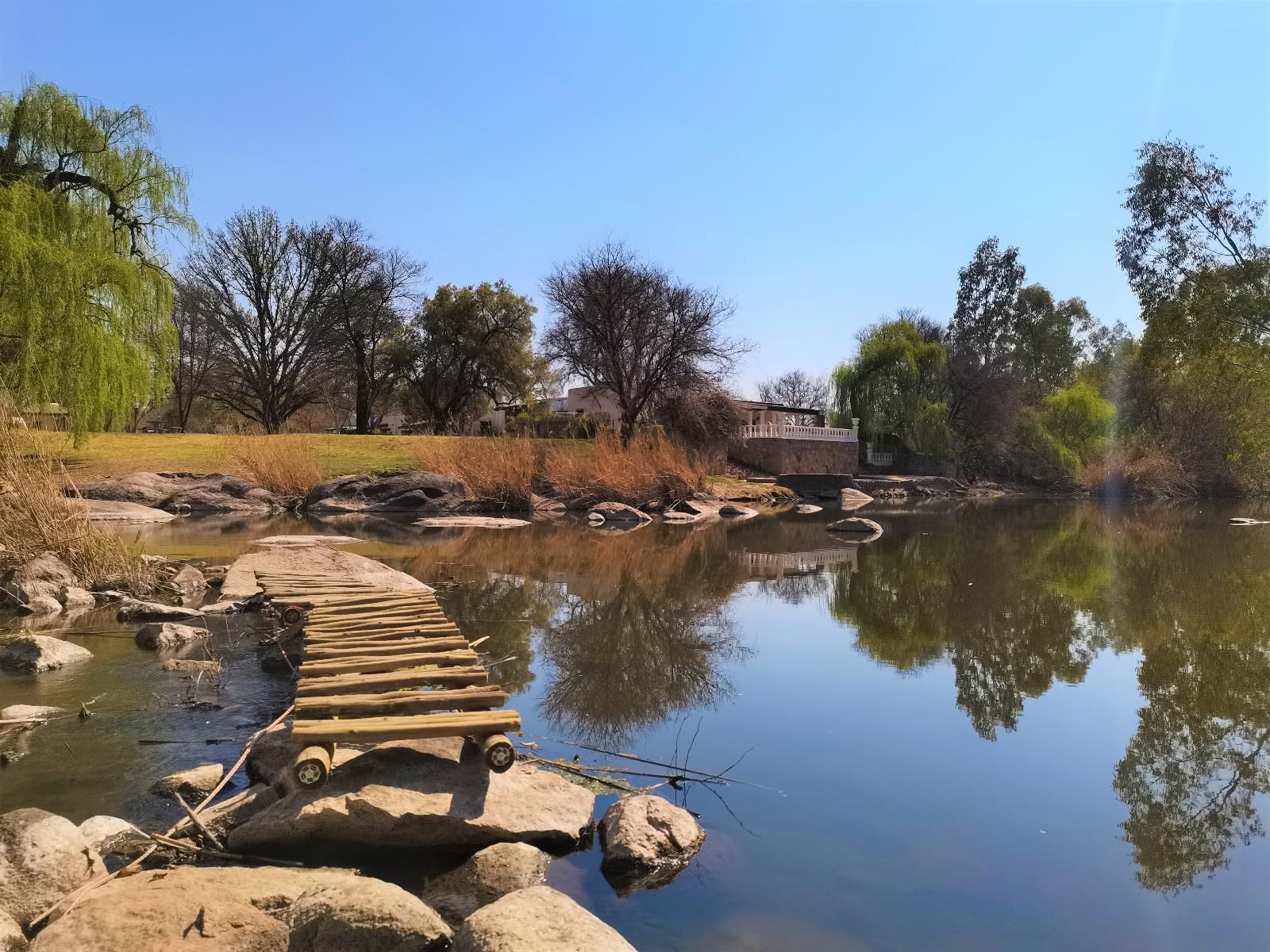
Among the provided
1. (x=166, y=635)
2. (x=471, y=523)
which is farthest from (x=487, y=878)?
(x=471, y=523)

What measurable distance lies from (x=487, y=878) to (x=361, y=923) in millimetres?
800

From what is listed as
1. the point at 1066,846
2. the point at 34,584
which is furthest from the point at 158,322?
the point at 1066,846

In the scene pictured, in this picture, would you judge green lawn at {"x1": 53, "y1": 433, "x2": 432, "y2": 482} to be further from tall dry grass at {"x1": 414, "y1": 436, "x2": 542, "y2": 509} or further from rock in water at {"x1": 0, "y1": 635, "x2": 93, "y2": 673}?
rock in water at {"x1": 0, "y1": 635, "x2": 93, "y2": 673}

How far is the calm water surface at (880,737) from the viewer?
11.2ft

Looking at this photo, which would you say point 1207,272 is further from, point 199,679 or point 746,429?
point 199,679

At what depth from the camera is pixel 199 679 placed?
6.08m

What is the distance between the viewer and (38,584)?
847 cm

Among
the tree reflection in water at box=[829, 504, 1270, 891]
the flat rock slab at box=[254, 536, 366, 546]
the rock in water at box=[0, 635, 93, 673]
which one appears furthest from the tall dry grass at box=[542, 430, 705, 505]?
the rock in water at box=[0, 635, 93, 673]

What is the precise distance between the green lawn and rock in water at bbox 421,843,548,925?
74.0 feet

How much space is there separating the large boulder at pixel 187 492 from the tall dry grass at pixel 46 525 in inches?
499

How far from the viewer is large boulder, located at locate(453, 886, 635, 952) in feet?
8.39

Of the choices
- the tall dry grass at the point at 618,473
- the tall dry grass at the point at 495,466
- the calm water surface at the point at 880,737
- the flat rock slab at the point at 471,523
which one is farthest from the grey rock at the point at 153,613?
the tall dry grass at the point at 618,473

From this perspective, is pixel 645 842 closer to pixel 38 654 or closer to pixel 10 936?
pixel 10 936

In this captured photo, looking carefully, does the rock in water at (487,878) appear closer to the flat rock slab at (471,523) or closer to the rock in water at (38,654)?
the rock in water at (38,654)
